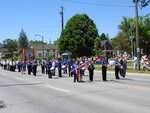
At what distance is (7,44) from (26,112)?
15564 centimetres

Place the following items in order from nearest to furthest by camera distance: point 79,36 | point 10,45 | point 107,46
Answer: point 79,36
point 107,46
point 10,45

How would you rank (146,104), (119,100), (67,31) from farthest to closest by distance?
(67,31), (119,100), (146,104)

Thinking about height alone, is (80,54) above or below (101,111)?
above

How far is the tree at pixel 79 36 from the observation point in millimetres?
58594

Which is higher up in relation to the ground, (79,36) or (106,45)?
(106,45)

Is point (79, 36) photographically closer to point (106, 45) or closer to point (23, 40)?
point (106, 45)

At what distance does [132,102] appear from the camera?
8.82 meters

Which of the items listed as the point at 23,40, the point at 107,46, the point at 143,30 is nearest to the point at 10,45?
the point at 23,40

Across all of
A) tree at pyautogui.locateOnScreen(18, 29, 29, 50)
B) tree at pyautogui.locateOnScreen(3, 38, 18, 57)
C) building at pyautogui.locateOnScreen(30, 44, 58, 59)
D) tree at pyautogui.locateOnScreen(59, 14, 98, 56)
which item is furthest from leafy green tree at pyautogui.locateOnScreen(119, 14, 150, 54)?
tree at pyautogui.locateOnScreen(3, 38, 18, 57)

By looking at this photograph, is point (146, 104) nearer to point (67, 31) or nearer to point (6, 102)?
point (6, 102)

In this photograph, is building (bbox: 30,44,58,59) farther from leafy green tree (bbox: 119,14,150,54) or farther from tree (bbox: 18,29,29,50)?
leafy green tree (bbox: 119,14,150,54)

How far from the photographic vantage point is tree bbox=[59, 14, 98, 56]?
58594 mm

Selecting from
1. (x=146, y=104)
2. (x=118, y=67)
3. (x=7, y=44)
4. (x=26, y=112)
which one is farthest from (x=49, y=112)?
(x=7, y=44)

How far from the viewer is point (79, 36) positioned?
58938 millimetres
